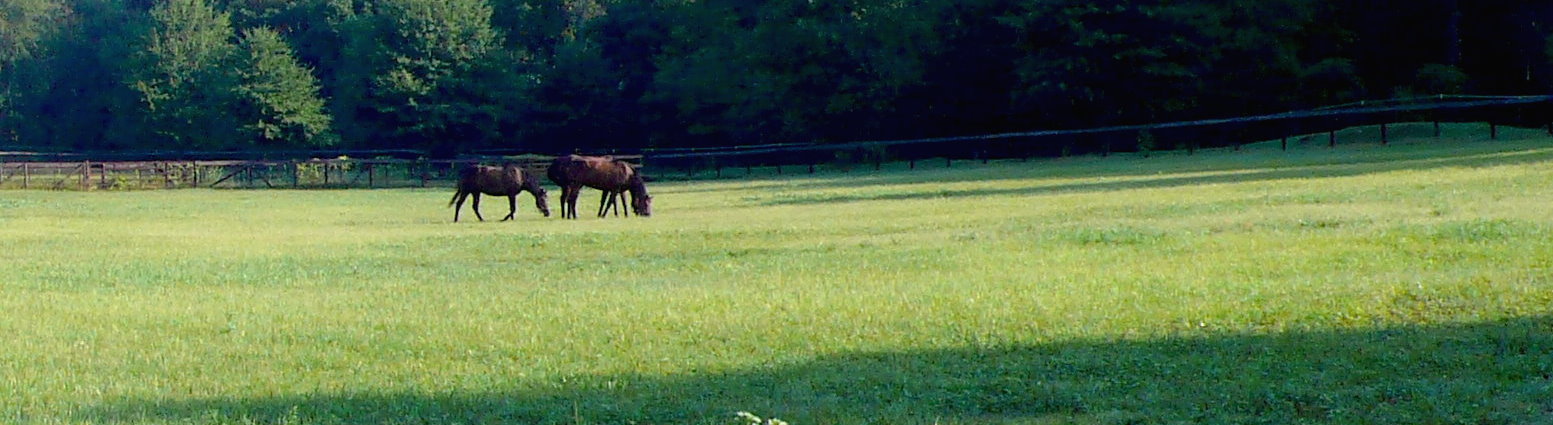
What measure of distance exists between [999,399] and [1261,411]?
1373mm

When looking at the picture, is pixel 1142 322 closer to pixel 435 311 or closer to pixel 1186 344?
pixel 1186 344

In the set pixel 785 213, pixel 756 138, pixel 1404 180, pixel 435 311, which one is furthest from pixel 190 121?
pixel 435 311

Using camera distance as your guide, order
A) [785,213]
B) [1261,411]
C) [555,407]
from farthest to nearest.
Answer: [785,213], [555,407], [1261,411]

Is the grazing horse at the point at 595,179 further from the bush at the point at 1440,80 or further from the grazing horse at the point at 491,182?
the bush at the point at 1440,80

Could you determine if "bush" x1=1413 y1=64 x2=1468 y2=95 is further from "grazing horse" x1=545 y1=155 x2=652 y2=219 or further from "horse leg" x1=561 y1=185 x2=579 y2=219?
"horse leg" x1=561 y1=185 x2=579 y2=219

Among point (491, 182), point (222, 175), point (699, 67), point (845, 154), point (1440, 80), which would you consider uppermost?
point (699, 67)

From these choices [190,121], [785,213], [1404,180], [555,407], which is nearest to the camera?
[555,407]

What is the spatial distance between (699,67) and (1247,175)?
46.2 metres

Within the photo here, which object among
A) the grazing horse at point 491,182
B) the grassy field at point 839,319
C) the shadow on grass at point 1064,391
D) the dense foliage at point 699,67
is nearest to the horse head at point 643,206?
the grazing horse at point 491,182

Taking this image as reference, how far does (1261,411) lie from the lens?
898 cm

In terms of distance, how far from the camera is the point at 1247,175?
35.9m

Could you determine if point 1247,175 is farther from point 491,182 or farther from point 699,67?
point 699,67

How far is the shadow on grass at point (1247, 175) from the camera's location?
33.7 metres

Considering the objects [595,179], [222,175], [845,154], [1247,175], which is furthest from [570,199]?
[222,175]
